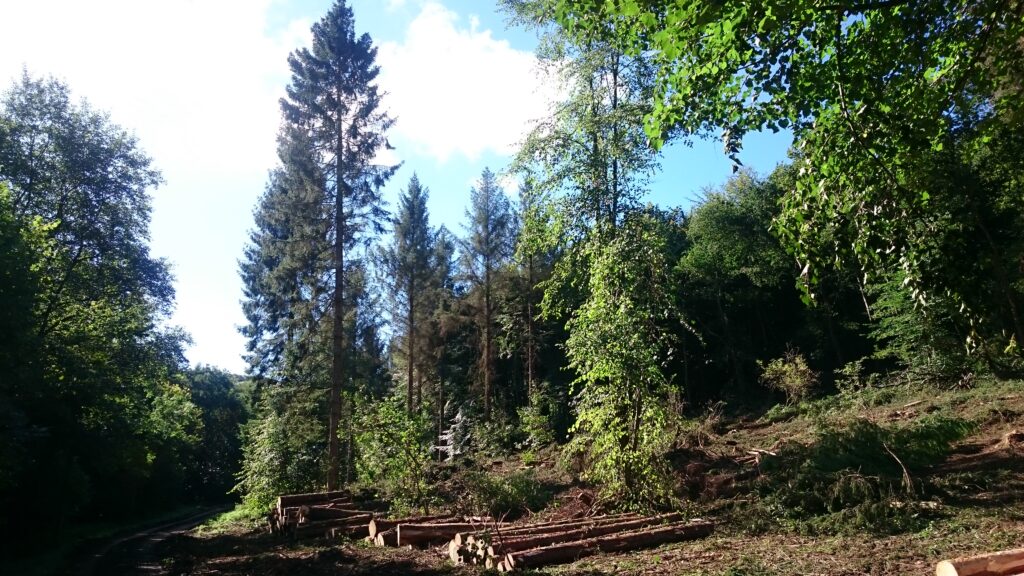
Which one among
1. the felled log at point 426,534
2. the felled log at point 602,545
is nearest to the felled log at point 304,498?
the felled log at point 426,534

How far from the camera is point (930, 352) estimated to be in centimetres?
2139

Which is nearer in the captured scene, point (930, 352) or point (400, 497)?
point (400, 497)

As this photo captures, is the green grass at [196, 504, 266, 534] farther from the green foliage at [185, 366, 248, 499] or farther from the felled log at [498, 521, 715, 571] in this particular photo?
the green foliage at [185, 366, 248, 499]

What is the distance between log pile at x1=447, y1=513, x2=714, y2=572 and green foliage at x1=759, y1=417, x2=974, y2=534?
1684mm

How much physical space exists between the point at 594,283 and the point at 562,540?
4.75m

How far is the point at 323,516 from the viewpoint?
1405 centimetres

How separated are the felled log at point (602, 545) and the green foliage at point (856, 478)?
1.60 meters

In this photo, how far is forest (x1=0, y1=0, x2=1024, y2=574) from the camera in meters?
4.45

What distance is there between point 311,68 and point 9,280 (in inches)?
397

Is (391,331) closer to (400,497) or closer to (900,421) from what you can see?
(400,497)

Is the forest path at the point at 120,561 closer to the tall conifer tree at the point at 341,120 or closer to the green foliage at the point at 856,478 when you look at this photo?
the tall conifer tree at the point at 341,120

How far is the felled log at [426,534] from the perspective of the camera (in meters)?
10.4

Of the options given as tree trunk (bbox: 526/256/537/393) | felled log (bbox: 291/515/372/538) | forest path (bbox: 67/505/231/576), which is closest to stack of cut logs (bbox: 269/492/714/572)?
felled log (bbox: 291/515/372/538)

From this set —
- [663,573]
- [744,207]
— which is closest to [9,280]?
[663,573]
